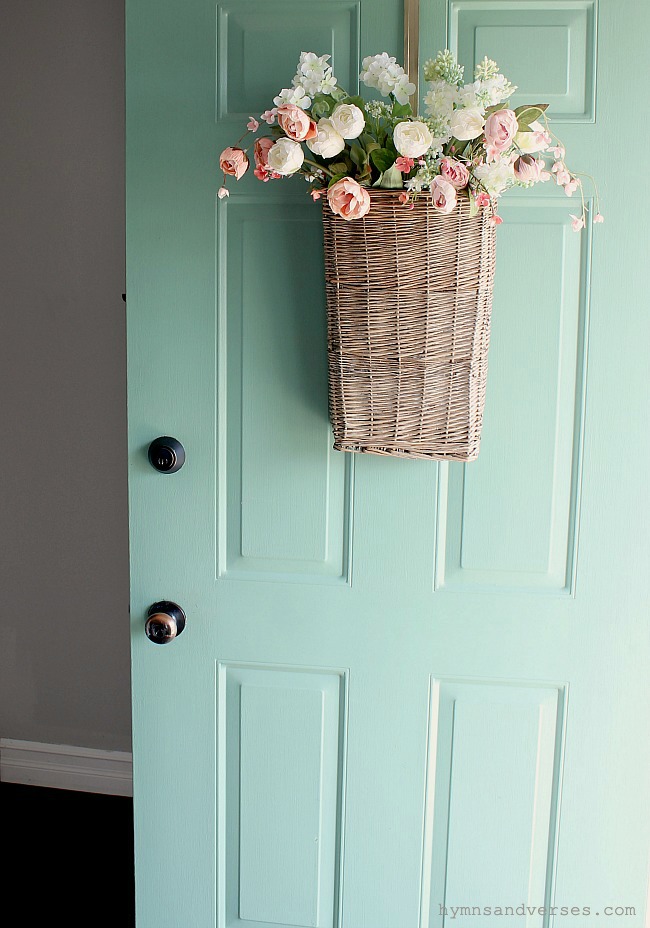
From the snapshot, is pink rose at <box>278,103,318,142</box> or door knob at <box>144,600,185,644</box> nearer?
pink rose at <box>278,103,318,142</box>

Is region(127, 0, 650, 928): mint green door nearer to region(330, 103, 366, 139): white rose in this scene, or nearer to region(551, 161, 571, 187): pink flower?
region(551, 161, 571, 187): pink flower

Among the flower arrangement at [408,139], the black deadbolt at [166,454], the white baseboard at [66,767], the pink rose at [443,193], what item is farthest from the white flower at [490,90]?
the white baseboard at [66,767]

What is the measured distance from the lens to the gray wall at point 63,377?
1932 millimetres

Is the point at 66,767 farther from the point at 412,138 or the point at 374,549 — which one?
the point at 412,138

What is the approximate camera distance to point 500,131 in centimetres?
94

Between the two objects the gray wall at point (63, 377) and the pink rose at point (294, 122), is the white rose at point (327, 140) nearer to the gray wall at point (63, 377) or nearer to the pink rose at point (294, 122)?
the pink rose at point (294, 122)

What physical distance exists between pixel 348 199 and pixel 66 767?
1.88m

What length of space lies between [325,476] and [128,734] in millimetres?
1276

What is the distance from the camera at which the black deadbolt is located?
128 cm

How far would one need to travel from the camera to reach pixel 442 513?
4.18 ft

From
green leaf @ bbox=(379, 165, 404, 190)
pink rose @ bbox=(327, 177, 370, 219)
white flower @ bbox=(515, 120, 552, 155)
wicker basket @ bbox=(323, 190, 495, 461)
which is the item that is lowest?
wicker basket @ bbox=(323, 190, 495, 461)

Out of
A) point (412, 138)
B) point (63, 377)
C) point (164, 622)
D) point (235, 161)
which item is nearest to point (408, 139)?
point (412, 138)

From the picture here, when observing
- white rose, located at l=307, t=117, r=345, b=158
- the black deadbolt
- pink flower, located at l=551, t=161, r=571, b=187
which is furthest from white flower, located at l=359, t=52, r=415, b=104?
the black deadbolt

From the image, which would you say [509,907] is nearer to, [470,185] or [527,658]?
[527,658]
